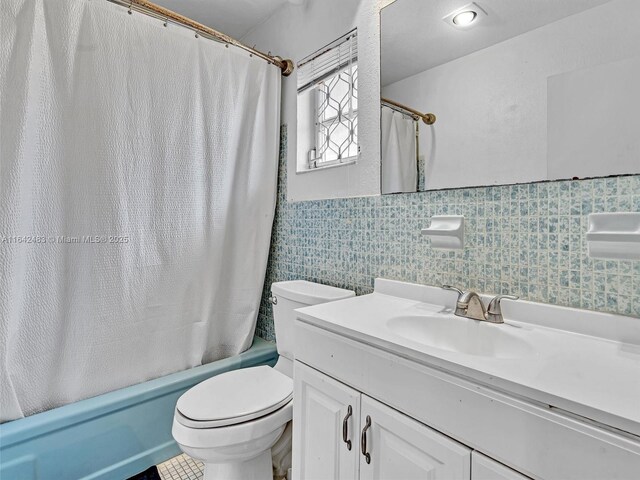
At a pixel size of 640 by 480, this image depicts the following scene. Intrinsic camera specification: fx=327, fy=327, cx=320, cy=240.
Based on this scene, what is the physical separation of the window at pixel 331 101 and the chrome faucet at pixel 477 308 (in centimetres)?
78

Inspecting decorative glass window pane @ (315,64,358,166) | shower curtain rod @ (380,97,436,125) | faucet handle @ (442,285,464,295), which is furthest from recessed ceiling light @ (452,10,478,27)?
faucet handle @ (442,285,464,295)

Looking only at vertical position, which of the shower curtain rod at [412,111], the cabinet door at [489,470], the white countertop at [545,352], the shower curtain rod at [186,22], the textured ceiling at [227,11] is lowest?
the cabinet door at [489,470]

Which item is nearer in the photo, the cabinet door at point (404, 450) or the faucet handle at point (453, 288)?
the cabinet door at point (404, 450)

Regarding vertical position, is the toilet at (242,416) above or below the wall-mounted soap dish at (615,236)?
below

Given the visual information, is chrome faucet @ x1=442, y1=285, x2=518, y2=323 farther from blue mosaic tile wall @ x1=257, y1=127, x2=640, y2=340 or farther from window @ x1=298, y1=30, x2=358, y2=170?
window @ x1=298, y1=30, x2=358, y2=170

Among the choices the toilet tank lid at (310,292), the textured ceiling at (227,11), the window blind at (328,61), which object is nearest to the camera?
the toilet tank lid at (310,292)

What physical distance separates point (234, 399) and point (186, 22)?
5.55 feet

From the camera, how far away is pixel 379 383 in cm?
81

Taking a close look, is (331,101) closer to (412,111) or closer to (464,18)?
(412,111)

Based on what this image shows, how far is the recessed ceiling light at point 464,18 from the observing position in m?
1.09

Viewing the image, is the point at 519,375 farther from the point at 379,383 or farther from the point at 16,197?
the point at 16,197

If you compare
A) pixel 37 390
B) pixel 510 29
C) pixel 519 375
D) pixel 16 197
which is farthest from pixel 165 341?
pixel 510 29

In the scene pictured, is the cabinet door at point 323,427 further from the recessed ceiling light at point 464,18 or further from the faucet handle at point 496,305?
the recessed ceiling light at point 464,18

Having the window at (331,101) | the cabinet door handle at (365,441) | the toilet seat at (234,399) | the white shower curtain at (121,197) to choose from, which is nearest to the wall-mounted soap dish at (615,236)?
the cabinet door handle at (365,441)
